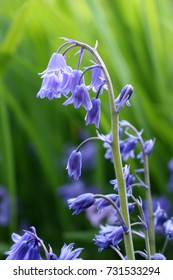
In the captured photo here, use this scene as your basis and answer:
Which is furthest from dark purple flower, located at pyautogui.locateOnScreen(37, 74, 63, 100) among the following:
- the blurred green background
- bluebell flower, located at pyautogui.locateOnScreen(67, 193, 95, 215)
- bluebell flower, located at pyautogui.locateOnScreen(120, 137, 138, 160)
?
the blurred green background

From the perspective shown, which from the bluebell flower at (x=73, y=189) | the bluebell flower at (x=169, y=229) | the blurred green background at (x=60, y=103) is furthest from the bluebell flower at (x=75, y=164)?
the bluebell flower at (x=73, y=189)

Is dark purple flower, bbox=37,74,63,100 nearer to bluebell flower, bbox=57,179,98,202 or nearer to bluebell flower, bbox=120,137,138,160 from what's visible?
bluebell flower, bbox=120,137,138,160

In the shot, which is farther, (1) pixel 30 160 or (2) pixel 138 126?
(1) pixel 30 160

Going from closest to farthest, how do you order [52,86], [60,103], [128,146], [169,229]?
[52,86] < [169,229] < [128,146] < [60,103]

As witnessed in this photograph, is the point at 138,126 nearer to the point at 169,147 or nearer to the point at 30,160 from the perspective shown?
the point at 169,147

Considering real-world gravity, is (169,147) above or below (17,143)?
below

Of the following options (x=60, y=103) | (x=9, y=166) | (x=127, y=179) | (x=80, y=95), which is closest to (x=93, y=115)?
(x=80, y=95)

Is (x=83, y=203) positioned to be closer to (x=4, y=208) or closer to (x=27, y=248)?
(x=27, y=248)

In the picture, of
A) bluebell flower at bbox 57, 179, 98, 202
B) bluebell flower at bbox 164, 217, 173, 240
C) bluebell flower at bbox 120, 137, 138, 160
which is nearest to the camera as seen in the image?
bluebell flower at bbox 164, 217, 173, 240
